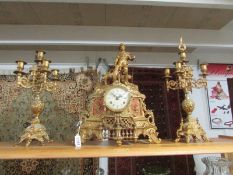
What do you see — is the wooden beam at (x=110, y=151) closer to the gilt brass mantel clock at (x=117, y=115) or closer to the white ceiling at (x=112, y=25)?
the gilt brass mantel clock at (x=117, y=115)

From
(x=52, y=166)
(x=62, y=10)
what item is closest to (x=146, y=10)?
(x=62, y=10)

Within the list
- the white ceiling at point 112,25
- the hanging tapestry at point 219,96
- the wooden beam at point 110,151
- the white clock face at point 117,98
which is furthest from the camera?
the hanging tapestry at point 219,96

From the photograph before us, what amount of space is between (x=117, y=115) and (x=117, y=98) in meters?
0.11

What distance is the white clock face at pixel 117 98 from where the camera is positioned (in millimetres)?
1529

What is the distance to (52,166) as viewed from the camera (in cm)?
259

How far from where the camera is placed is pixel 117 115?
1529mm

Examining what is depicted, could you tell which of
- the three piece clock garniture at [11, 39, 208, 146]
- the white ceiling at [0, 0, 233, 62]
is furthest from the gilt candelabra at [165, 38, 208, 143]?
the white ceiling at [0, 0, 233, 62]

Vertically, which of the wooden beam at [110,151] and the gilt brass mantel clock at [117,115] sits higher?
the gilt brass mantel clock at [117,115]

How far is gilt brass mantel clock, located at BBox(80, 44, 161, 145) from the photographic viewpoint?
153 centimetres

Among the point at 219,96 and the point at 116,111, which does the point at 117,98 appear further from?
the point at 219,96

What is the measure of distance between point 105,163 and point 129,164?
0.27 meters

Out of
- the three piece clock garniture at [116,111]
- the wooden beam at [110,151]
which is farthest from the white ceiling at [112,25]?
the wooden beam at [110,151]

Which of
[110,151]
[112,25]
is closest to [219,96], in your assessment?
[112,25]

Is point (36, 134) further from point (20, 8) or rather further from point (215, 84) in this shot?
point (215, 84)
